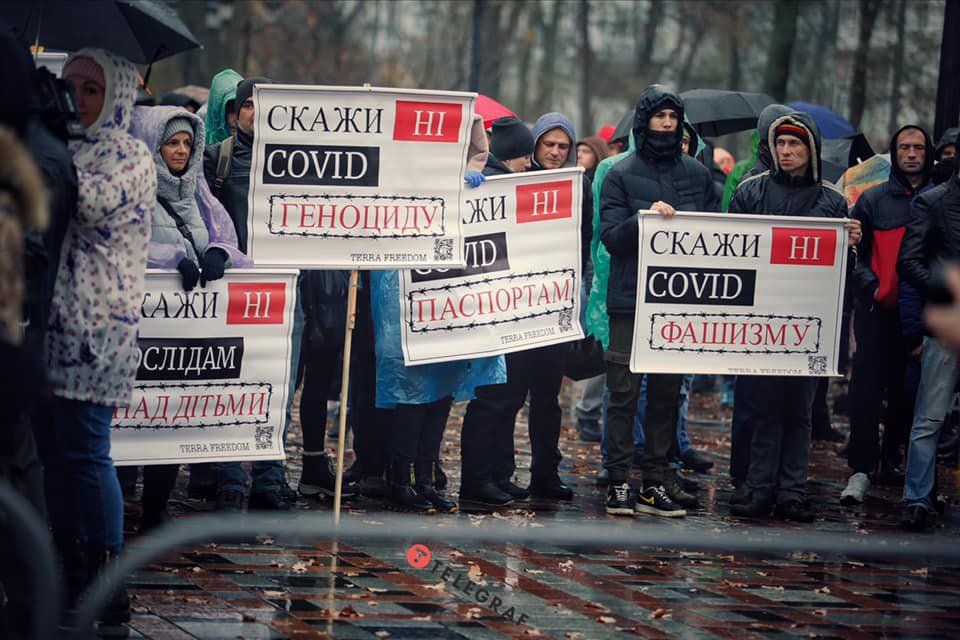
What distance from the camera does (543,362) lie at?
32.1ft

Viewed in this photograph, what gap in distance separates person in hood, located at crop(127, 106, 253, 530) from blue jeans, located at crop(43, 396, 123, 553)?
1.72 m

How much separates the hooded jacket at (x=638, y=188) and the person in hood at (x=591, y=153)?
3902mm

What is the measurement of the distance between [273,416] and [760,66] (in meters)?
34.8

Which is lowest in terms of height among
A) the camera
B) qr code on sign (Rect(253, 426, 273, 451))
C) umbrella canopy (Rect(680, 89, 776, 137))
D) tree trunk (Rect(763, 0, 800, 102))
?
qr code on sign (Rect(253, 426, 273, 451))

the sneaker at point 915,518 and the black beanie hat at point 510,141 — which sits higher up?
the black beanie hat at point 510,141

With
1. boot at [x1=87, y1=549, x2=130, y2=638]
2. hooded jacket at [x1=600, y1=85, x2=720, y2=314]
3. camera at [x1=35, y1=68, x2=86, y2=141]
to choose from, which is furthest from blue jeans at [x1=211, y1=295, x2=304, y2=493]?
camera at [x1=35, y1=68, x2=86, y2=141]

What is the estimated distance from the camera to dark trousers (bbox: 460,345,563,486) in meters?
9.48

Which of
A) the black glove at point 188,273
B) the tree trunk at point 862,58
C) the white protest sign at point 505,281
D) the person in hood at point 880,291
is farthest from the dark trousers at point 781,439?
the tree trunk at point 862,58

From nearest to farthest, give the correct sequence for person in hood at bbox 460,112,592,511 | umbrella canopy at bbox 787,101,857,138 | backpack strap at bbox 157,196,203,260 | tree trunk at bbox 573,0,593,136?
backpack strap at bbox 157,196,203,260, person in hood at bbox 460,112,592,511, umbrella canopy at bbox 787,101,857,138, tree trunk at bbox 573,0,593,136

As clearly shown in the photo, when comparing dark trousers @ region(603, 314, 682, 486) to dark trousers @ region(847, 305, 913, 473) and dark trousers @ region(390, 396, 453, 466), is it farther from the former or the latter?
dark trousers @ region(847, 305, 913, 473)

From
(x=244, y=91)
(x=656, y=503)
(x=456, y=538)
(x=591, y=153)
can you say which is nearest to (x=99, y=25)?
(x=244, y=91)

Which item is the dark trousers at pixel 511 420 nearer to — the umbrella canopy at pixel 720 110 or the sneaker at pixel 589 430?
the sneaker at pixel 589 430

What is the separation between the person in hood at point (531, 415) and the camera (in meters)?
9.48

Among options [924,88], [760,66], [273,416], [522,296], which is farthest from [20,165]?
[760,66]
